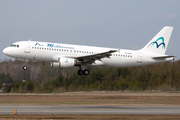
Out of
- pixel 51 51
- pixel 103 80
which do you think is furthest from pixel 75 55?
pixel 103 80

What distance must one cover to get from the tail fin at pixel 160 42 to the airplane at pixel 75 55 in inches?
64.9

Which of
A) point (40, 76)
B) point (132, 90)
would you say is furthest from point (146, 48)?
point (40, 76)

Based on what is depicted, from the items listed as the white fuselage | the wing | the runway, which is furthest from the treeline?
the runway

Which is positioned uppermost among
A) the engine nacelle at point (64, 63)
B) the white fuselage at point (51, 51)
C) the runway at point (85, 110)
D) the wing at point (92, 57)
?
the white fuselage at point (51, 51)

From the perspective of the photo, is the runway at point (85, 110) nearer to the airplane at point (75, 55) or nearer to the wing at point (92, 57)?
the airplane at point (75, 55)

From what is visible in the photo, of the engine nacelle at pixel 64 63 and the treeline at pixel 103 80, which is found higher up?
the engine nacelle at pixel 64 63

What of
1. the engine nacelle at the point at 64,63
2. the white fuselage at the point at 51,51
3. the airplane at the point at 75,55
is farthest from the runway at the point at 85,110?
the white fuselage at the point at 51,51

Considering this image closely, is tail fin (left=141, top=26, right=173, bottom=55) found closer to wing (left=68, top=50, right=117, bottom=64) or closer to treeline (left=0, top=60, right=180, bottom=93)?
wing (left=68, top=50, right=117, bottom=64)

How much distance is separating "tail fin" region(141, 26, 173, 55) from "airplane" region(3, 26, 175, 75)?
1.65 metres

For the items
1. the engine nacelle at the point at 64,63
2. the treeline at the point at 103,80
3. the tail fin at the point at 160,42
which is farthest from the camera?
the treeline at the point at 103,80

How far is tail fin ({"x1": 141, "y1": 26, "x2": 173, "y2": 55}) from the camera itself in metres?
42.9

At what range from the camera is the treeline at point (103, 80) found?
6594 cm

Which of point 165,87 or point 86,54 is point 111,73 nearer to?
point 165,87

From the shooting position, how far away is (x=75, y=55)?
124ft
